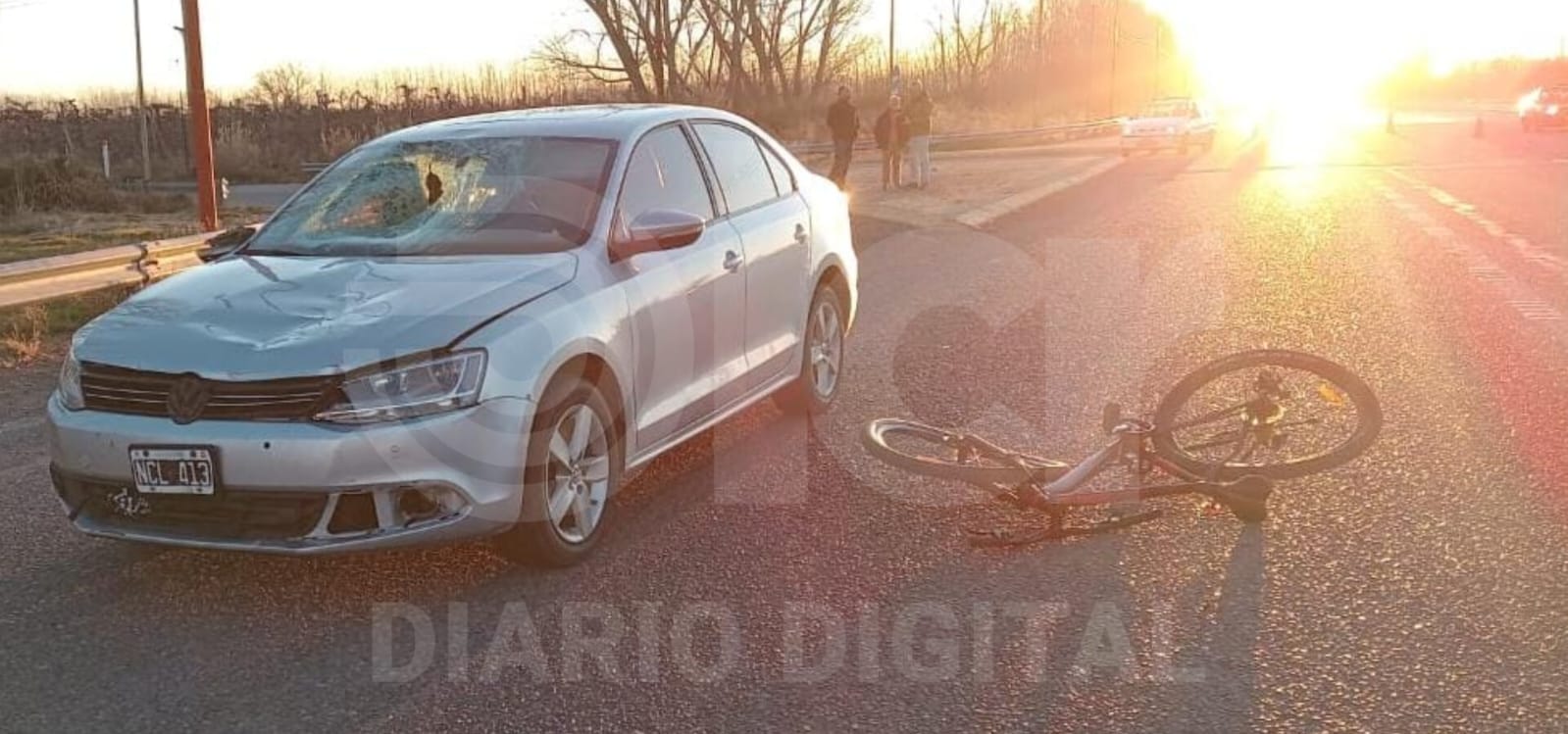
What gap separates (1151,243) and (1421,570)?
11160 millimetres

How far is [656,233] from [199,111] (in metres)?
10.2

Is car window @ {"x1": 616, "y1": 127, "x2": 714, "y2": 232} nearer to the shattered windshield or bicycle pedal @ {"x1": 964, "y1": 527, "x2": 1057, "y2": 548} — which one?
the shattered windshield

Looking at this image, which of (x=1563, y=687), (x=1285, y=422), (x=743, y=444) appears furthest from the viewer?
(x=743, y=444)

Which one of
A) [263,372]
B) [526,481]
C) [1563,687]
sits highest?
[263,372]

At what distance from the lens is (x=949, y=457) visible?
19.5 feet

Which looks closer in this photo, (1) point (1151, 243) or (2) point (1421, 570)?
(2) point (1421, 570)

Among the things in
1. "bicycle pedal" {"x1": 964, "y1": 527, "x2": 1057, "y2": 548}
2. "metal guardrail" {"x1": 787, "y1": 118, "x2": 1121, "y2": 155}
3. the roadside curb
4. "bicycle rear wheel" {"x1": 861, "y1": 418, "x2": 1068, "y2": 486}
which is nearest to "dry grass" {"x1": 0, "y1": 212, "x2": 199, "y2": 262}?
the roadside curb

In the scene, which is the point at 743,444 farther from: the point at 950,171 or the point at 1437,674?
the point at 950,171

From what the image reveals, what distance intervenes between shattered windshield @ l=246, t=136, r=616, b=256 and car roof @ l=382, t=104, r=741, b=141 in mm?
70

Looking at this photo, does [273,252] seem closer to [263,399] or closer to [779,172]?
[263,399]

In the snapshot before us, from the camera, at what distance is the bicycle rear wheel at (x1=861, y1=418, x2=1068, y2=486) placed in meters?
5.25

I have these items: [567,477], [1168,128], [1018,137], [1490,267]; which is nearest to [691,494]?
[567,477]

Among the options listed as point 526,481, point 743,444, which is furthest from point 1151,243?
point 526,481

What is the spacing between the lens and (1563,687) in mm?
3643
